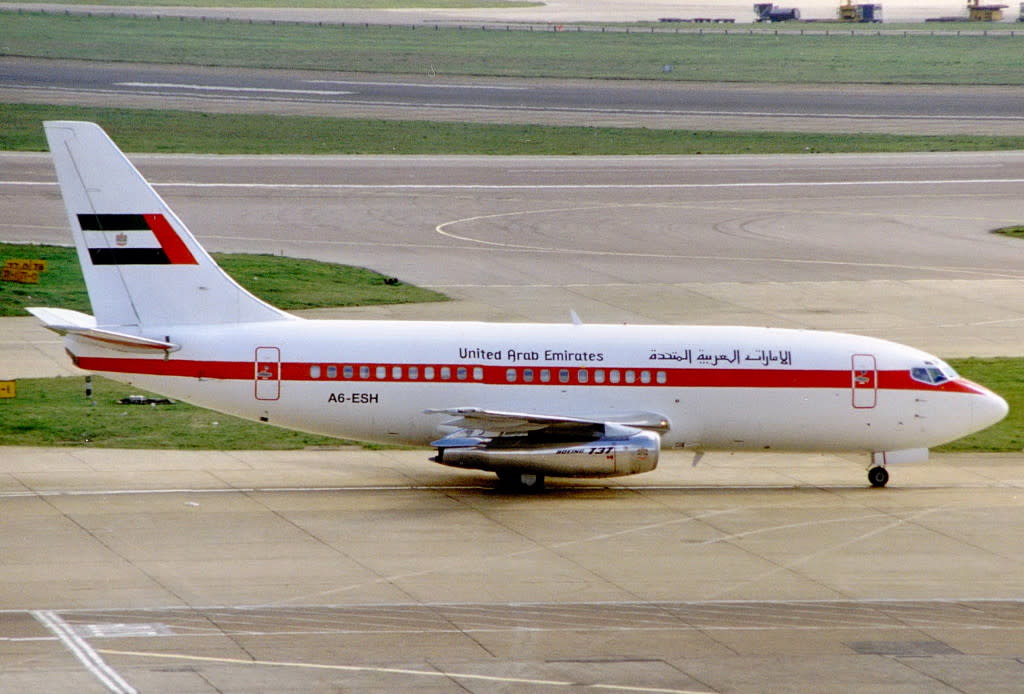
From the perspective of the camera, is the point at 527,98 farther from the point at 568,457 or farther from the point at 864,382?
the point at 568,457

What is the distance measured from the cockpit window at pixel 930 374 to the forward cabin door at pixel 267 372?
1414cm

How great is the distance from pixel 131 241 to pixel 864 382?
16.5 m

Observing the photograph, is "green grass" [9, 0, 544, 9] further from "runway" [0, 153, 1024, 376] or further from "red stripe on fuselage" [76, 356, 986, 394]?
"red stripe on fuselage" [76, 356, 986, 394]

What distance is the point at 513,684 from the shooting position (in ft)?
78.8

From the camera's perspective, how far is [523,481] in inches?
1420

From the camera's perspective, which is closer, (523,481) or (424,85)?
(523,481)

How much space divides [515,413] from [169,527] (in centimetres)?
772

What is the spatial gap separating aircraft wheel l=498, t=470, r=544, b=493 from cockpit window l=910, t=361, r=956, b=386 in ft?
28.7

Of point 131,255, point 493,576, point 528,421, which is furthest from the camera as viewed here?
point 131,255

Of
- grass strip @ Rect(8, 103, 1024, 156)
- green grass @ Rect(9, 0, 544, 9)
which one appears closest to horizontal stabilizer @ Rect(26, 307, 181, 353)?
grass strip @ Rect(8, 103, 1024, 156)

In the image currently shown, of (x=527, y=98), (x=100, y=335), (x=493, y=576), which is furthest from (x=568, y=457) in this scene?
(x=527, y=98)

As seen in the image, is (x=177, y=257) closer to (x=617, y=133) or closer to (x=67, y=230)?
(x=67, y=230)

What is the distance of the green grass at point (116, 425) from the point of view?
39.8m

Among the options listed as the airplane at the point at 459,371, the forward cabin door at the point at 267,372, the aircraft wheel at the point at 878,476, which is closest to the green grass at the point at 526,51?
the aircraft wheel at the point at 878,476
